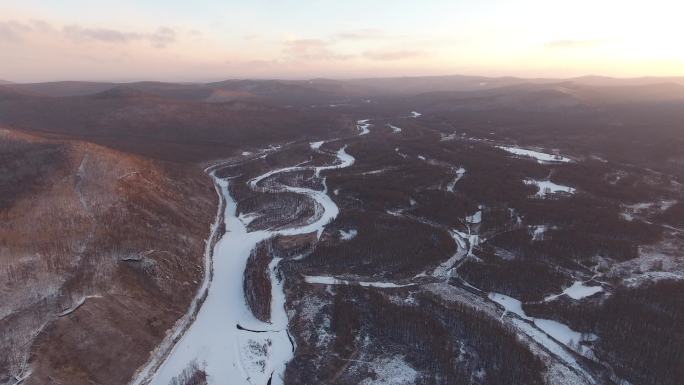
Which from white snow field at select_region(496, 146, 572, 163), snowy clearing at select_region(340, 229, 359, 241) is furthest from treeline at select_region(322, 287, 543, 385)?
white snow field at select_region(496, 146, 572, 163)

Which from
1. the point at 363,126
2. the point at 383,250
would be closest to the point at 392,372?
the point at 383,250

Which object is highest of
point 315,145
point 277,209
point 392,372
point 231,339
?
point 315,145

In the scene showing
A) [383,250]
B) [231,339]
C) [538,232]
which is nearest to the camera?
Result: [231,339]

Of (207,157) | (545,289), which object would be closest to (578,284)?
(545,289)

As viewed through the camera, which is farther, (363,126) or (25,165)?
(363,126)

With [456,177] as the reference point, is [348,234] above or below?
below

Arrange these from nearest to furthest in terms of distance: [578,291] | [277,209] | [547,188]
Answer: [578,291]
[277,209]
[547,188]

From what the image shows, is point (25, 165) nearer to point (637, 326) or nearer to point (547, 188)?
point (637, 326)

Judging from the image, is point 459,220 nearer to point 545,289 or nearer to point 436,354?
point 545,289
